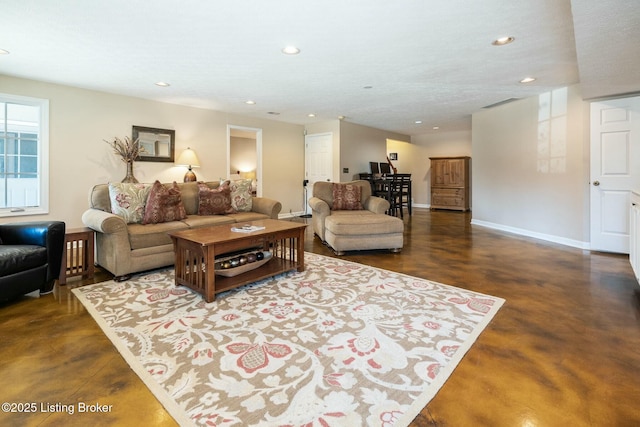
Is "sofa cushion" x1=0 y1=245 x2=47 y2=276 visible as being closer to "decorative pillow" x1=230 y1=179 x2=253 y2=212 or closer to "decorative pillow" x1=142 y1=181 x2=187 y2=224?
"decorative pillow" x1=142 y1=181 x2=187 y2=224

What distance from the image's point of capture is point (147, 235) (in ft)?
9.79

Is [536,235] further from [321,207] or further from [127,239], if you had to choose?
[127,239]

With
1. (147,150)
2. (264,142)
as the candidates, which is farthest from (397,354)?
(264,142)

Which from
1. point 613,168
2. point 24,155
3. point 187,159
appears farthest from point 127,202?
point 613,168

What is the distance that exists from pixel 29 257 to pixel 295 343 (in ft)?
7.22

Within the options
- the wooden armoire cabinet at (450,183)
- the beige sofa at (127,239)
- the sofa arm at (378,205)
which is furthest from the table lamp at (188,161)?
the wooden armoire cabinet at (450,183)

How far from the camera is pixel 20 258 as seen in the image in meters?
2.29

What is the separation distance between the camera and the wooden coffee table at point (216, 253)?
2363 mm

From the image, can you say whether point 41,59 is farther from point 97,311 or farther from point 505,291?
point 505,291

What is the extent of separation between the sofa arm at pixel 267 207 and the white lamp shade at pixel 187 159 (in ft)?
5.67

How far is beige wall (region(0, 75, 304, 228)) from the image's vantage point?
414cm

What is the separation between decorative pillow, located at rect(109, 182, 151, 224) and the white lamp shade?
2.04m

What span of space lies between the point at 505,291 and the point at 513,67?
8.67ft

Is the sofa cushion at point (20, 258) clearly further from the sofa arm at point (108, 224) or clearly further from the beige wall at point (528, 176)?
the beige wall at point (528, 176)
